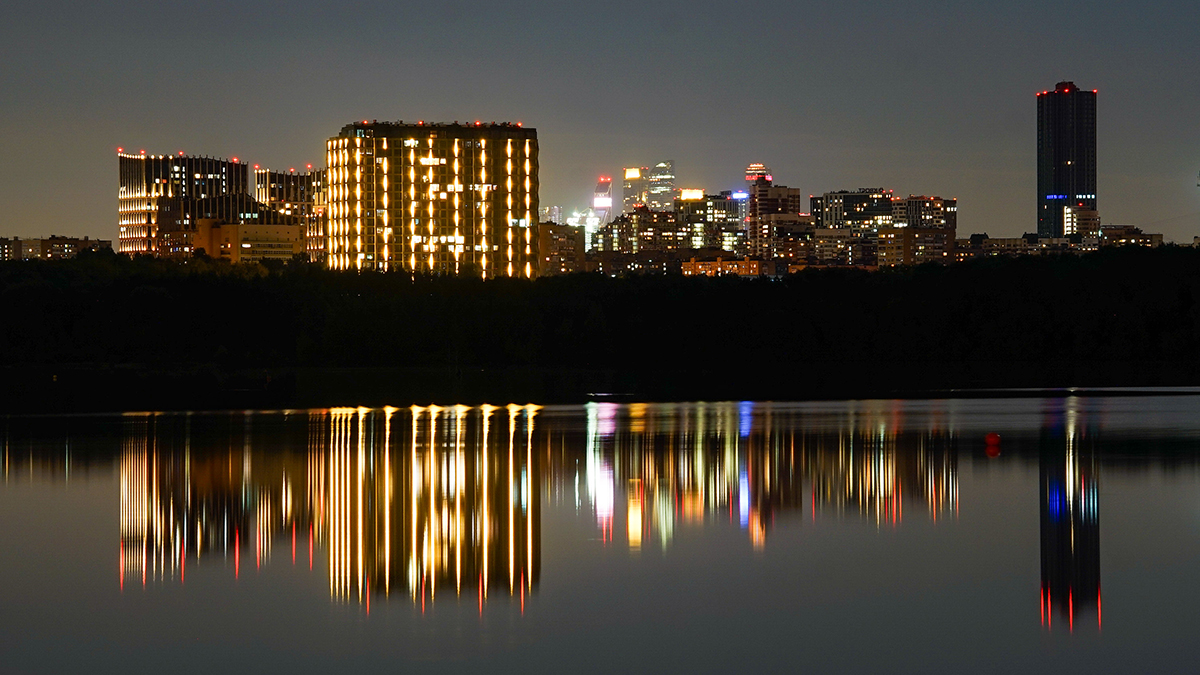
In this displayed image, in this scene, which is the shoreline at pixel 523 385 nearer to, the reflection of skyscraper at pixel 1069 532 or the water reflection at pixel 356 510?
the water reflection at pixel 356 510

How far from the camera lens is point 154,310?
98625 millimetres

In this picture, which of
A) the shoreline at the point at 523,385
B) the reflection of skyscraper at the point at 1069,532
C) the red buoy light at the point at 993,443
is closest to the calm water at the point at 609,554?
the reflection of skyscraper at the point at 1069,532

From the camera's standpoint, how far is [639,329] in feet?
334

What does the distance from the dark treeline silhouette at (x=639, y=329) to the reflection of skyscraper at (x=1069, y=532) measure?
4433 centimetres

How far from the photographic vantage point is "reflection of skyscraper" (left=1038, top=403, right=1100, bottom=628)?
18289 millimetres

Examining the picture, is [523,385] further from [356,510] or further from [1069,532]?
[1069,532]

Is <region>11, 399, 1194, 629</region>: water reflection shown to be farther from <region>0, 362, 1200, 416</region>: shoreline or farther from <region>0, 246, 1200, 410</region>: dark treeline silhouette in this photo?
<region>0, 246, 1200, 410</region>: dark treeline silhouette

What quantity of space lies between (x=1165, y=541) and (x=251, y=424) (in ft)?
96.9

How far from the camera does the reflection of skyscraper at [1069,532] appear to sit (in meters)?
18.3

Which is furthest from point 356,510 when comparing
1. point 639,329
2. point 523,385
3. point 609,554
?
point 639,329

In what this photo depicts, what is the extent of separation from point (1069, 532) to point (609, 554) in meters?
7.00

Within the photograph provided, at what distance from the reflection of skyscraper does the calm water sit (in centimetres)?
7

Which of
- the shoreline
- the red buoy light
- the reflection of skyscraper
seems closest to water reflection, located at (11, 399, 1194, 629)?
the reflection of skyscraper

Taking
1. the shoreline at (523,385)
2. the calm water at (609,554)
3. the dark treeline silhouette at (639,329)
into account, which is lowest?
the calm water at (609,554)
